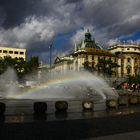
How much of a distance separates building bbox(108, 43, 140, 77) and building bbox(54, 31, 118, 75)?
350cm

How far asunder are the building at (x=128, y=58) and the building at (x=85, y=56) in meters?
3.50

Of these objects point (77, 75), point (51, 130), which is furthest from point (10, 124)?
point (77, 75)

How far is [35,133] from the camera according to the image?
663 inches

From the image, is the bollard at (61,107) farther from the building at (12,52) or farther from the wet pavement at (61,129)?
the building at (12,52)

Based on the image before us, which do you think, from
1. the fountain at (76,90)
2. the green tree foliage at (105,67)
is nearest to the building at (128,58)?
the green tree foliage at (105,67)

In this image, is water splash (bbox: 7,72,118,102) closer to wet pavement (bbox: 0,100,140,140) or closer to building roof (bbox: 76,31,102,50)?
wet pavement (bbox: 0,100,140,140)

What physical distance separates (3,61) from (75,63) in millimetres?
51619

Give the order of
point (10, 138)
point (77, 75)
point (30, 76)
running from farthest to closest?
point (30, 76)
point (77, 75)
point (10, 138)

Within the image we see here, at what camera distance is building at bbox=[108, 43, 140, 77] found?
176 m

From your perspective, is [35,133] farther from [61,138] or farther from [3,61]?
[3,61]

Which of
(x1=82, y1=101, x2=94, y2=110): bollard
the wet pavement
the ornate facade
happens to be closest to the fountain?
(x1=82, y1=101, x2=94, y2=110): bollard

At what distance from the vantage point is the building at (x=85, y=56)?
164125 millimetres

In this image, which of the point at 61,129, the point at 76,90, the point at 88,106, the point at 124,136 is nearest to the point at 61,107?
the point at 88,106

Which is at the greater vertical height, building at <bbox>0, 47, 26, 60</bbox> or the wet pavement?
building at <bbox>0, 47, 26, 60</bbox>
